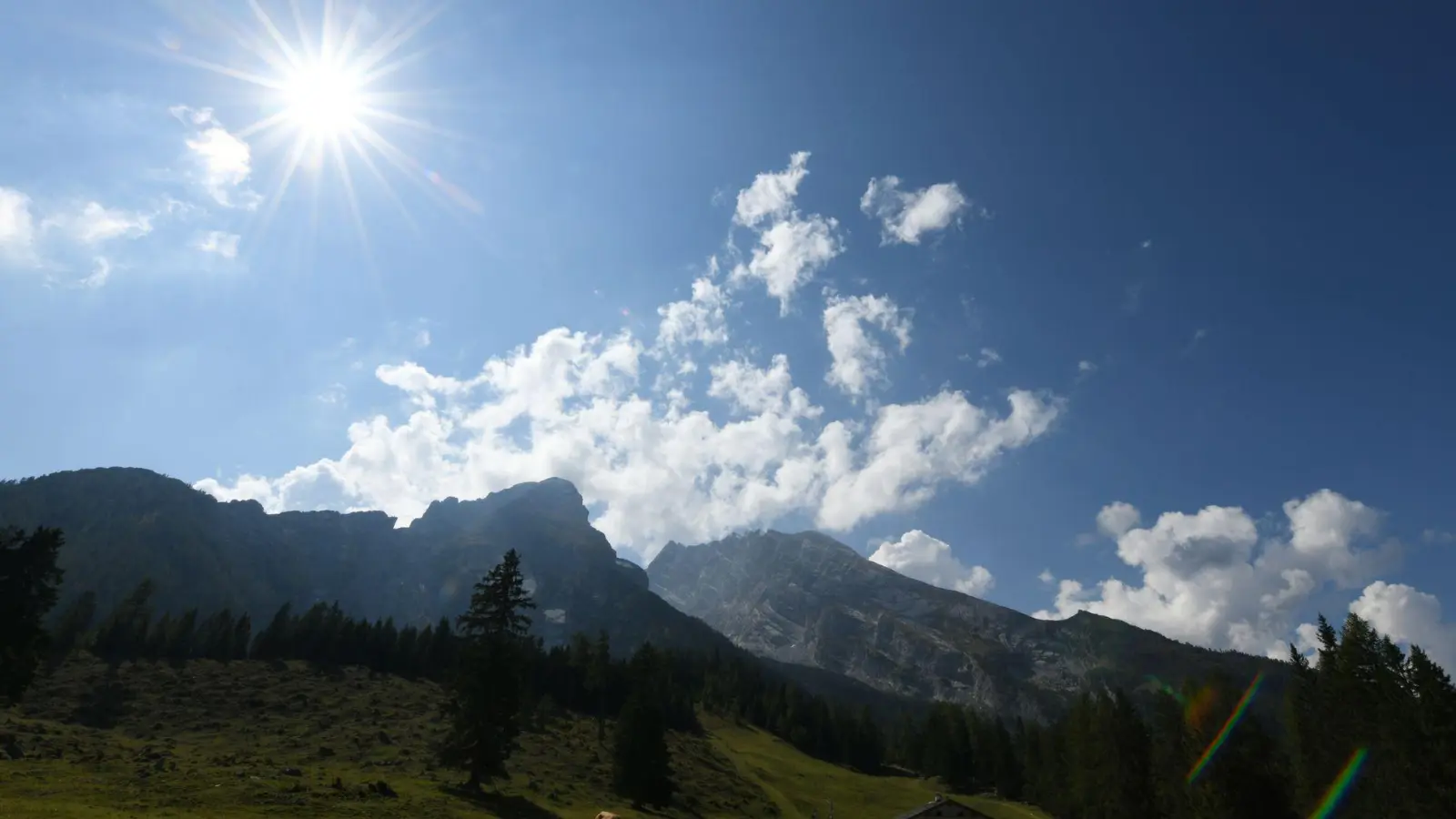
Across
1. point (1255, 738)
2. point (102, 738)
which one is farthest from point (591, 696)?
point (1255, 738)

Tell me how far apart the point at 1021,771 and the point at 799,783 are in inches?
1867

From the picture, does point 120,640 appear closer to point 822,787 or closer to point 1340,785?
point 822,787

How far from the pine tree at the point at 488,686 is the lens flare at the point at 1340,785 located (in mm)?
81836

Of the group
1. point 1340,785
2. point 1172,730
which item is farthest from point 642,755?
point 1340,785

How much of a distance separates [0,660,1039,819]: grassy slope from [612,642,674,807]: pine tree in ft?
8.22

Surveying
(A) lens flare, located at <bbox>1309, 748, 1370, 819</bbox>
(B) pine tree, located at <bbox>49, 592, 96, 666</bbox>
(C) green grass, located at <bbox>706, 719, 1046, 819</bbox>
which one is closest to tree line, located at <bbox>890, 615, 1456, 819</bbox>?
(A) lens flare, located at <bbox>1309, 748, 1370, 819</bbox>

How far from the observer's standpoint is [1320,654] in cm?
8869

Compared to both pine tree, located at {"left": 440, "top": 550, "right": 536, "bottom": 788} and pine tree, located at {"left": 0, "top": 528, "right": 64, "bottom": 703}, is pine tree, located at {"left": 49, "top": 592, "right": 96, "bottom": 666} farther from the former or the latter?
pine tree, located at {"left": 440, "top": 550, "right": 536, "bottom": 788}

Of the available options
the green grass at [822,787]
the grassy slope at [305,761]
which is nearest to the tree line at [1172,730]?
the grassy slope at [305,761]

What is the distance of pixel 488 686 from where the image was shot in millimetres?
66438

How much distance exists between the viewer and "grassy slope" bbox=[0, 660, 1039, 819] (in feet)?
162

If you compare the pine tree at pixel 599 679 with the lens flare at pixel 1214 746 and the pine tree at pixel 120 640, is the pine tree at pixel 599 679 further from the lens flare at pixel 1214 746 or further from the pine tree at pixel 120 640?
the lens flare at pixel 1214 746

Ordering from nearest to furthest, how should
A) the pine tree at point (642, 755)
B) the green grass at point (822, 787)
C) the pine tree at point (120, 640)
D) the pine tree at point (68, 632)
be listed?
the pine tree at point (642, 755), the green grass at point (822, 787), the pine tree at point (68, 632), the pine tree at point (120, 640)

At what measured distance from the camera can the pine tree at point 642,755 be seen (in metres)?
81.1
